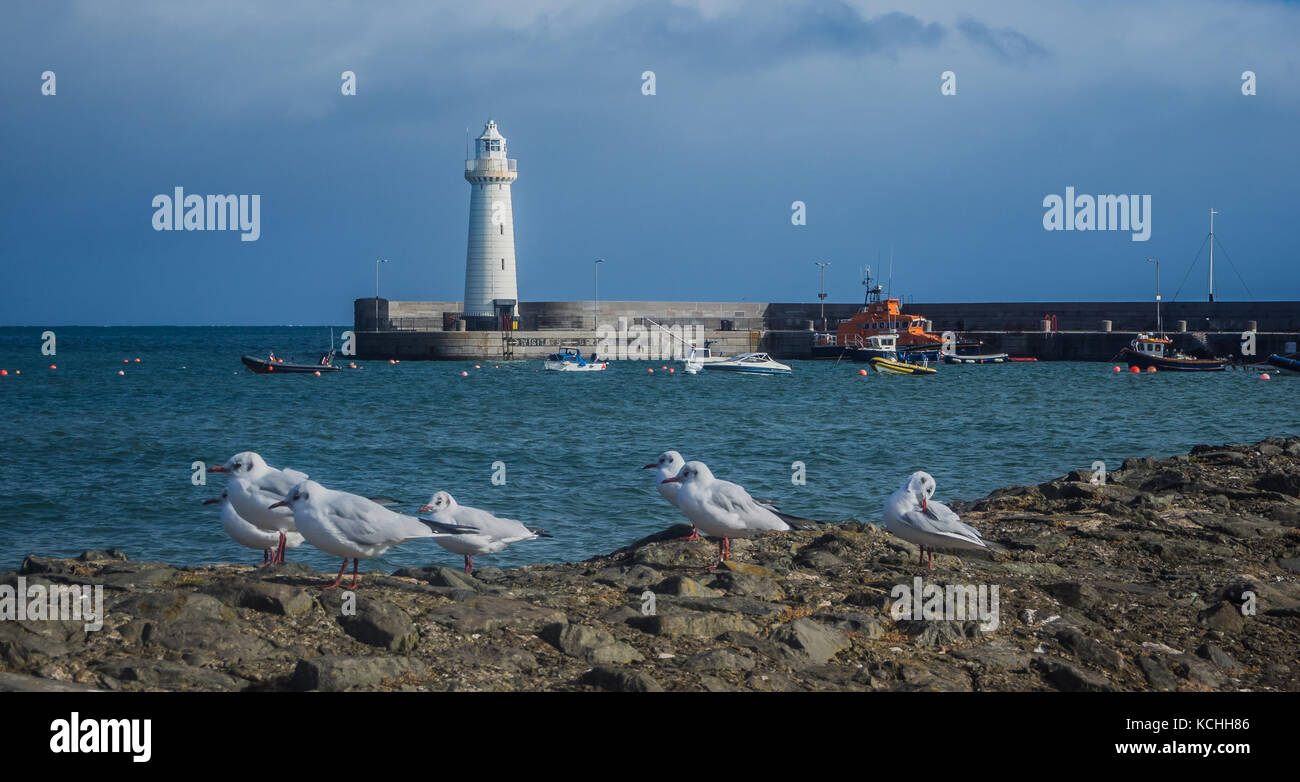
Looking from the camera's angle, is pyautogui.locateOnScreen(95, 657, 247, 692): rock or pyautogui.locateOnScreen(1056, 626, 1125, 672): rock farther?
pyautogui.locateOnScreen(1056, 626, 1125, 672): rock

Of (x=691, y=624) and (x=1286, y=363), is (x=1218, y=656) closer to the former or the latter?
(x=691, y=624)

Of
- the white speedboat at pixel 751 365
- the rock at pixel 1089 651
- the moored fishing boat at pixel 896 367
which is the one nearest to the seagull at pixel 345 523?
the rock at pixel 1089 651

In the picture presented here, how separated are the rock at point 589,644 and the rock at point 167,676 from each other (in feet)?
6.01

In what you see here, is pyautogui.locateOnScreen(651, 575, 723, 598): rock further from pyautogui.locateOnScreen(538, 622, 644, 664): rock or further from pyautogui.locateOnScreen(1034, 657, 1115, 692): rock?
pyautogui.locateOnScreen(1034, 657, 1115, 692): rock

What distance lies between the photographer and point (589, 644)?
7.23 m

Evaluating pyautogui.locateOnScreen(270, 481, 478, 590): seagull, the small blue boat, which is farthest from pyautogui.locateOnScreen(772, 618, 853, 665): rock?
the small blue boat

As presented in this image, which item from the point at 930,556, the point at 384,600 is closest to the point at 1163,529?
the point at 930,556

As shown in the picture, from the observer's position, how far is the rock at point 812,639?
7.38 meters

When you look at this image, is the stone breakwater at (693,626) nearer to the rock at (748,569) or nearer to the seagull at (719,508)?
the rock at (748,569)

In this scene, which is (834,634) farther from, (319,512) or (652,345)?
(652,345)

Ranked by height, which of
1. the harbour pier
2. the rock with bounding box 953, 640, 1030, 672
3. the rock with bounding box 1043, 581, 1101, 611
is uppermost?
the harbour pier

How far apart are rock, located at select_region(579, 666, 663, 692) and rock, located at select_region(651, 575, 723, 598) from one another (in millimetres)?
1958

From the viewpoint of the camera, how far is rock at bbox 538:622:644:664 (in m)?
7.14

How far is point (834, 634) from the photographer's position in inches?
303
